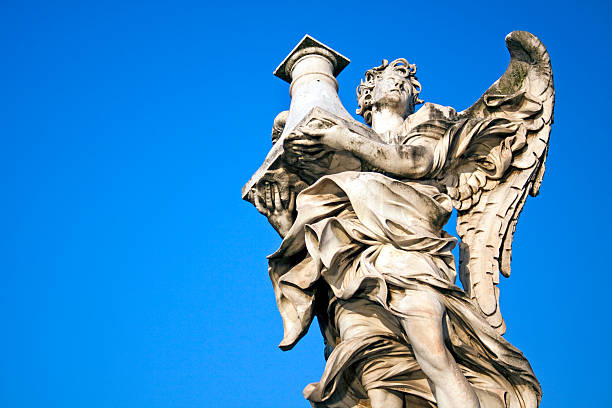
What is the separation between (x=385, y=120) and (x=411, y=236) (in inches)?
69.6

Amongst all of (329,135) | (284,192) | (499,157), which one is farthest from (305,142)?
(499,157)

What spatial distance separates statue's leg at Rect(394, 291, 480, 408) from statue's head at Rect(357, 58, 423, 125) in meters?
2.47

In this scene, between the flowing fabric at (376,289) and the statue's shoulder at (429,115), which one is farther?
the statue's shoulder at (429,115)

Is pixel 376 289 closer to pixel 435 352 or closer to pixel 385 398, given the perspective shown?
pixel 435 352

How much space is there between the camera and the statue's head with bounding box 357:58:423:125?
8164 millimetres

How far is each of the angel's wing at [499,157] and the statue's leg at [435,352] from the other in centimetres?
112

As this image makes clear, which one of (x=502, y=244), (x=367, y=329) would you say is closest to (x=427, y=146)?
(x=502, y=244)

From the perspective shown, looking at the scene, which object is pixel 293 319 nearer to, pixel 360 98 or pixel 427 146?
pixel 427 146

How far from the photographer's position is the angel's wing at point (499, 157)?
753cm

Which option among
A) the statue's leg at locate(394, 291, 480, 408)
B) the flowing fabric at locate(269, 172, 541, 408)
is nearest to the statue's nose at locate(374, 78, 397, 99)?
the flowing fabric at locate(269, 172, 541, 408)

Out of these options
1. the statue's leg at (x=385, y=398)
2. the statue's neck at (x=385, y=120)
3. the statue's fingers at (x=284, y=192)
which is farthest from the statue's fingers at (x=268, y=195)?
the statue's leg at (x=385, y=398)

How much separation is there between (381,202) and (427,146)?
808 mm

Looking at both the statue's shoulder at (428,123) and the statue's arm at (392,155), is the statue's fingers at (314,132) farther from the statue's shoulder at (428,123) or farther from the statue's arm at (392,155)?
the statue's shoulder at (428,123)

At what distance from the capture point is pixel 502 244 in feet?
24.8
